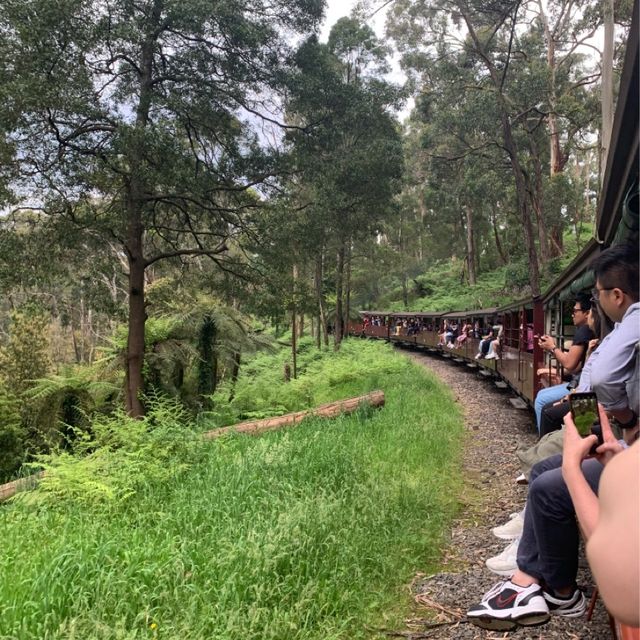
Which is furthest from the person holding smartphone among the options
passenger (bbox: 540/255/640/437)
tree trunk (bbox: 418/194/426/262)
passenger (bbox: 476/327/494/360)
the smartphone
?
tree trunk (bbox: 418/194/426/262)

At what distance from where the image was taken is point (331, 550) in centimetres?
341

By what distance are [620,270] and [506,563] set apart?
199 cm

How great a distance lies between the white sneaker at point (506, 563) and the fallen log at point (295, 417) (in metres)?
3.99

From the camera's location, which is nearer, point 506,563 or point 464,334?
point 506,563

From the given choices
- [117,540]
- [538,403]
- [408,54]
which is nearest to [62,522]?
[117,540]

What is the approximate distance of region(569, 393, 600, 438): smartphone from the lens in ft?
6.26

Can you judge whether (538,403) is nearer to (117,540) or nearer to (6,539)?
(117,540)

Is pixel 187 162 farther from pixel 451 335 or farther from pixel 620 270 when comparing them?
pixel 451 335

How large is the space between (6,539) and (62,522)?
393mm

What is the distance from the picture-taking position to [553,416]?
13.4 feet

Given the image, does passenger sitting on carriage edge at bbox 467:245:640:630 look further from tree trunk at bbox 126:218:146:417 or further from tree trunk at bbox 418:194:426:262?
tree trunk at bbox 418:194:426:262

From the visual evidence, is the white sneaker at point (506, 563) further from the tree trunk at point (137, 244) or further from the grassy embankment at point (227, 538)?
the tree trunk at point (137, 244)

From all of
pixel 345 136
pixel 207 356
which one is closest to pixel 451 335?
pixel 345 136

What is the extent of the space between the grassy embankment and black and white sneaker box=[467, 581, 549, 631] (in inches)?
26.1
